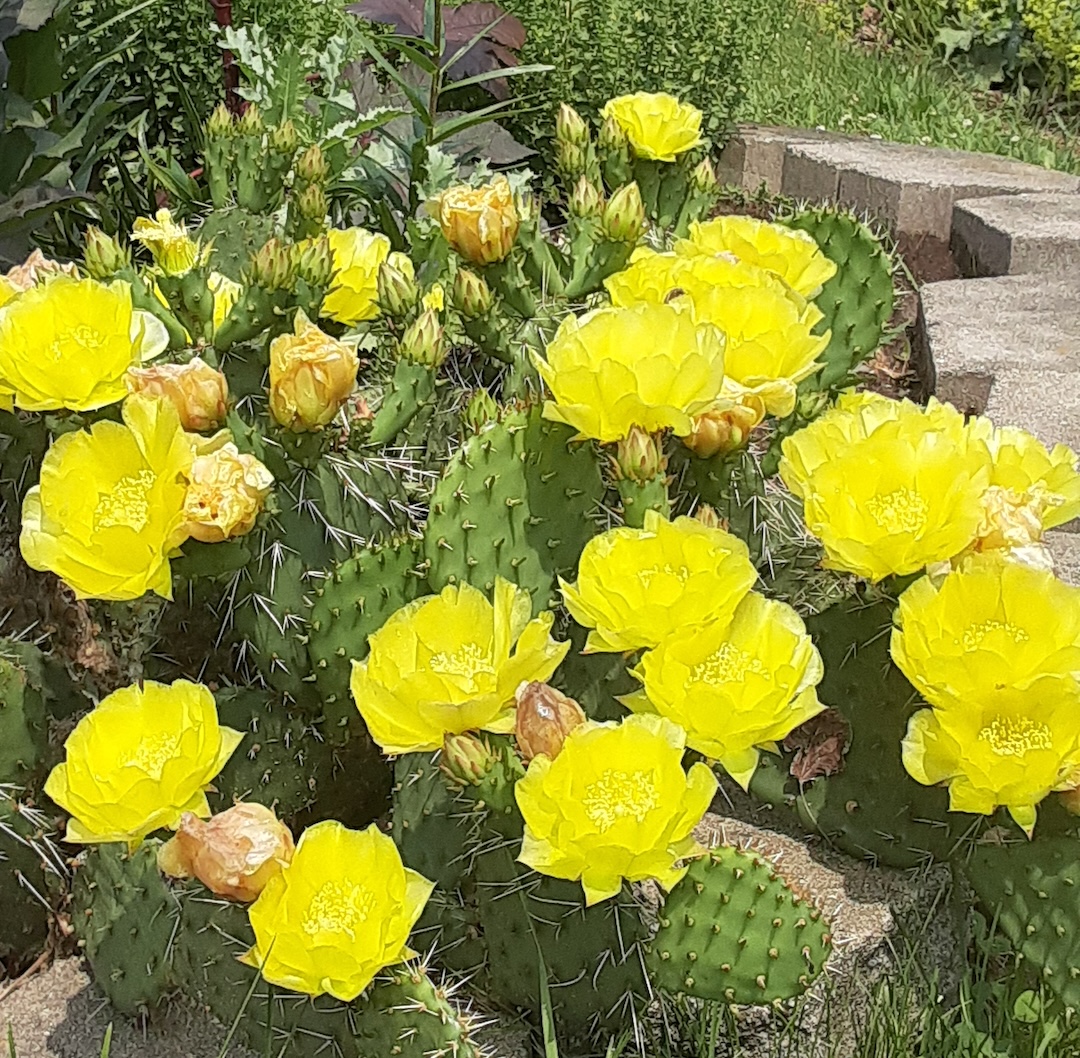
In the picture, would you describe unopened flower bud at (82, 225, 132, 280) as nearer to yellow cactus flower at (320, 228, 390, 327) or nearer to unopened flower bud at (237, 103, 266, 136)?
yellow cactus flower at (320, 228, 390, 327)

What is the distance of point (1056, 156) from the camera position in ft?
13.0

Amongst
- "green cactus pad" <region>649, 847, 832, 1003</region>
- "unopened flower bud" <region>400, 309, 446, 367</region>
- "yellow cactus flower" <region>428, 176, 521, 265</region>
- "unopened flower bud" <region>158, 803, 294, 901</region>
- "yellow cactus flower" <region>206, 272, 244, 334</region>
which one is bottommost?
"green cactus pad" <region>649, 847, 832, 1003</region>

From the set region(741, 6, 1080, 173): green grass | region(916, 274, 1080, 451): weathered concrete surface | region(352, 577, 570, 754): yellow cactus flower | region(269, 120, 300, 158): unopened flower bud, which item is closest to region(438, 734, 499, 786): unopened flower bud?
region(352, 577, 570, 754): yellow cactus flower

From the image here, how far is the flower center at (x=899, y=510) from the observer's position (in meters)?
0.96

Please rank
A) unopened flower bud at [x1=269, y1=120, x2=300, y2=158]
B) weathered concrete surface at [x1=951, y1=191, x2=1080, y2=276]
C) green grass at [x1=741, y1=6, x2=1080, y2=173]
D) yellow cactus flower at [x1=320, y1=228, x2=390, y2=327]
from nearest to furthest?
1. yellow cactus flower at [x1=320, y1=228, x2=390, y2=327]
2. unopened flower bud at [x1=269, y1=120, x2=300, y2=158]
3. weathered concrete surface at [x1=951, y1=191, x2=1080, y2=276]
4. green grass at [x1=741, y1=6, x2=1080, y2=173]

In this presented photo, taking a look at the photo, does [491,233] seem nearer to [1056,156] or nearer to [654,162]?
[654,162]

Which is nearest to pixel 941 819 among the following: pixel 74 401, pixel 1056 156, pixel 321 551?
pixel 321 551

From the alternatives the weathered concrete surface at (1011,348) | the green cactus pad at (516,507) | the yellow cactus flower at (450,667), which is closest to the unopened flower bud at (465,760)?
the yellow cactus flower at (450,667)

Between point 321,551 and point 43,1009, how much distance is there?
1.52 ft

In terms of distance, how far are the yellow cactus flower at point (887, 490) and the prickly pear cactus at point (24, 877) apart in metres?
0.71

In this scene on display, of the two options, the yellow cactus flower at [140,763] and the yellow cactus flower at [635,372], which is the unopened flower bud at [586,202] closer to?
the yellow cactus flower at [635,372]

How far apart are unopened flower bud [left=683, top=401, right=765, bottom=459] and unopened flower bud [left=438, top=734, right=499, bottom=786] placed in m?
0.32

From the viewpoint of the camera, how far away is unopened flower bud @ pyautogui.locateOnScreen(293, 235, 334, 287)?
115 centimetres

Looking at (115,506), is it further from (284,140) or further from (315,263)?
(284,140)
